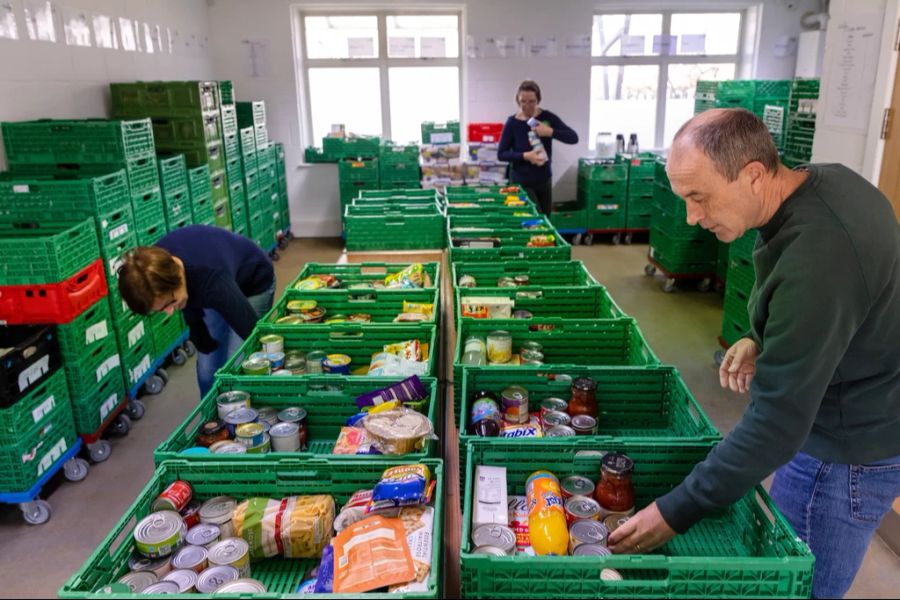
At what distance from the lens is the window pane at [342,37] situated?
8148 millimetres

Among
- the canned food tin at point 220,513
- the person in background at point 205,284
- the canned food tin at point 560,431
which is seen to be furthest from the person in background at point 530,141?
the canned food tin at point 220,513

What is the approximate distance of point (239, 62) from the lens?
7938 millimetres

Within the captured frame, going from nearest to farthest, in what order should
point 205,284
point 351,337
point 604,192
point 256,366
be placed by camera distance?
point 256,366
point 351,337
point 205,284
point 604,192

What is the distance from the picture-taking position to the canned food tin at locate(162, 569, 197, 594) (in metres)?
1.32

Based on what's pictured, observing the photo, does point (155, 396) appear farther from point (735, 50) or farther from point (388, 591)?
point (735, 50)

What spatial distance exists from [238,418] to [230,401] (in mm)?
99

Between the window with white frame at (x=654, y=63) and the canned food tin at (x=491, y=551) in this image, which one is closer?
the canned food tin at (x=491, y=551)

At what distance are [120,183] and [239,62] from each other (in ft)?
15.3

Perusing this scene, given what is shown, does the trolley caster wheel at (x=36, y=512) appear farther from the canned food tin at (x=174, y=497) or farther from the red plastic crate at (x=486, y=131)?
the red plastic crate at (x=486, y=131)

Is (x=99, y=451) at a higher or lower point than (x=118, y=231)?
lower

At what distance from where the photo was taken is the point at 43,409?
9.94 feet

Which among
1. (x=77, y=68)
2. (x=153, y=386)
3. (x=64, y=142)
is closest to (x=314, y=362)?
(x=153, y=386)

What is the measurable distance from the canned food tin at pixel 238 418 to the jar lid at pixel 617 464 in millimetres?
997

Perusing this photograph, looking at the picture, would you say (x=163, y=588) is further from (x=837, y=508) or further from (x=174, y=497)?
(x=837, y=508)
